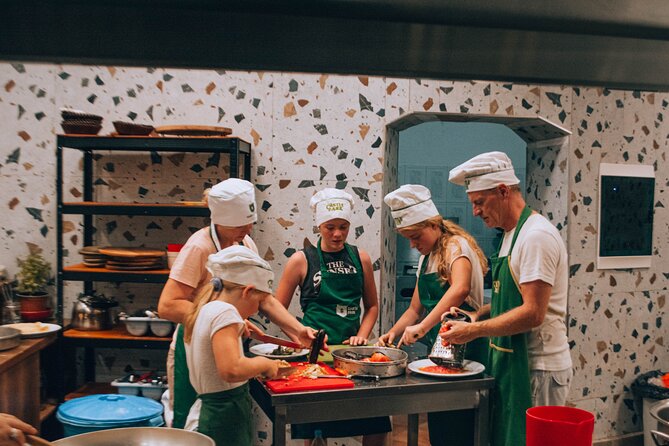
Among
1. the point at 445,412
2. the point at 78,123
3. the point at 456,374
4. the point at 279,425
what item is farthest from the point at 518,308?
the point at 78,123

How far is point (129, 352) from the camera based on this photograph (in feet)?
15.1

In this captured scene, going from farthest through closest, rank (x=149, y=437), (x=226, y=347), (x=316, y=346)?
(x=316, y=346) → (x=226, y=347) → (x=149, y=437)

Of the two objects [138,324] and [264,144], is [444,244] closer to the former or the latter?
[264,144]

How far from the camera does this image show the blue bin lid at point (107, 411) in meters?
3.33

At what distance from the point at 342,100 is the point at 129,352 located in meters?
2.45

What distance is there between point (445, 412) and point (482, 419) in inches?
12.6

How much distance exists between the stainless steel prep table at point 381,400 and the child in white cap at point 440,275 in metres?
0.23

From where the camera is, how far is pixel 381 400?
2.93 meters

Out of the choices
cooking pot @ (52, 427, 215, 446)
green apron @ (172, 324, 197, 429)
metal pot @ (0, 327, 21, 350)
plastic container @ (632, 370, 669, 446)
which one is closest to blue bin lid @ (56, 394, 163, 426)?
metal pot @ (0, 327, 21, 350)

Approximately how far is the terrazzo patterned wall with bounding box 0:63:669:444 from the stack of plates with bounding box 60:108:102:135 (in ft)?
1.11

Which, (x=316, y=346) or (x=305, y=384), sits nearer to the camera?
(x=305, y=384)

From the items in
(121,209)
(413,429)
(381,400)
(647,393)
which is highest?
(121,209)

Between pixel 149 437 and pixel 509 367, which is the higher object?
pixel 149 437

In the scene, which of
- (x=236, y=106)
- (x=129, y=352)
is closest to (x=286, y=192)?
(x=236, y=106)
